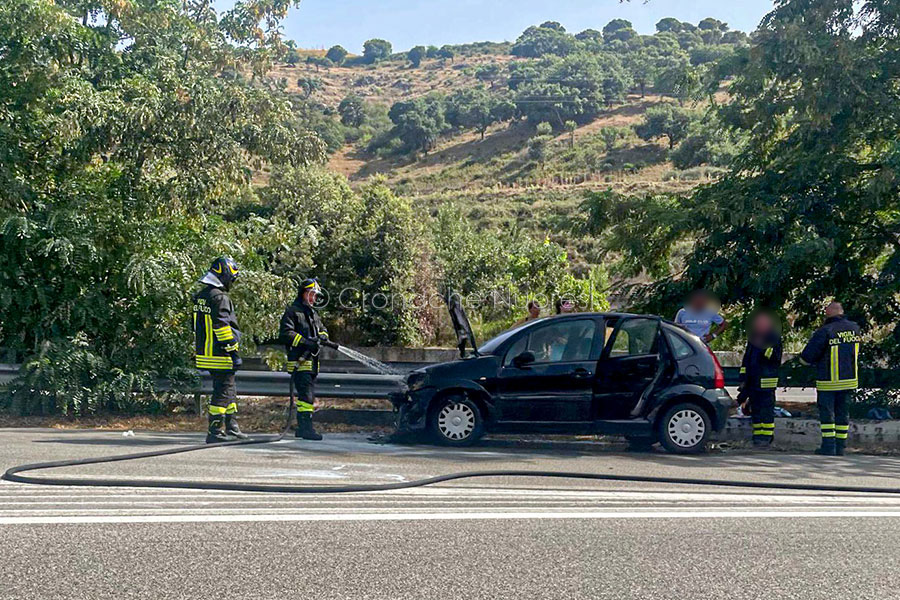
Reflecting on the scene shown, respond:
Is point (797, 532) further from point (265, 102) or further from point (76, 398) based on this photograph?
point (265, 102)

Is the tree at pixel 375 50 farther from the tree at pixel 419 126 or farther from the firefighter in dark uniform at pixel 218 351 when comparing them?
the firefighter in dark uniform at pixel 218 351

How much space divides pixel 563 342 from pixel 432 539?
4.85m

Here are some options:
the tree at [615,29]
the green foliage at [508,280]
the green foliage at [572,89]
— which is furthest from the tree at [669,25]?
the green foliage at [508,280]

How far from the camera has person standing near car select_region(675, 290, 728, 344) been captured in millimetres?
12586

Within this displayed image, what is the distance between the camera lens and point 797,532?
599cm

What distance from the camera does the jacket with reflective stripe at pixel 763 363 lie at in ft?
35.6

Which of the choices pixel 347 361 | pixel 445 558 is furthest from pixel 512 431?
pixel 347 361

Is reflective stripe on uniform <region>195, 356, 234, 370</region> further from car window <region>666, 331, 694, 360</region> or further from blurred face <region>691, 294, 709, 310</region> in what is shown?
blurred face <region>691, 294, 709, 310</region>

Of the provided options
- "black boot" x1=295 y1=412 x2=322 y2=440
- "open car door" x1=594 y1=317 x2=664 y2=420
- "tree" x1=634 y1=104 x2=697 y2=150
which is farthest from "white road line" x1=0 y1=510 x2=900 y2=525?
"tree" x1=634 y1=104 x2=697 y2=150

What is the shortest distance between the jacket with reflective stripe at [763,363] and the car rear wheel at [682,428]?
53.4 inches

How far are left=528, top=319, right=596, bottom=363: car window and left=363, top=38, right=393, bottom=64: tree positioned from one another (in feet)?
448

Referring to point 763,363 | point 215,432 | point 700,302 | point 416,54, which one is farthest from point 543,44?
point 215,432

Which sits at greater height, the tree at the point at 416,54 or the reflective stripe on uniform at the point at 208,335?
the tree at the point at 416,54

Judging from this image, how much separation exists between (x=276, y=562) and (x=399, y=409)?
5221 millimetres
